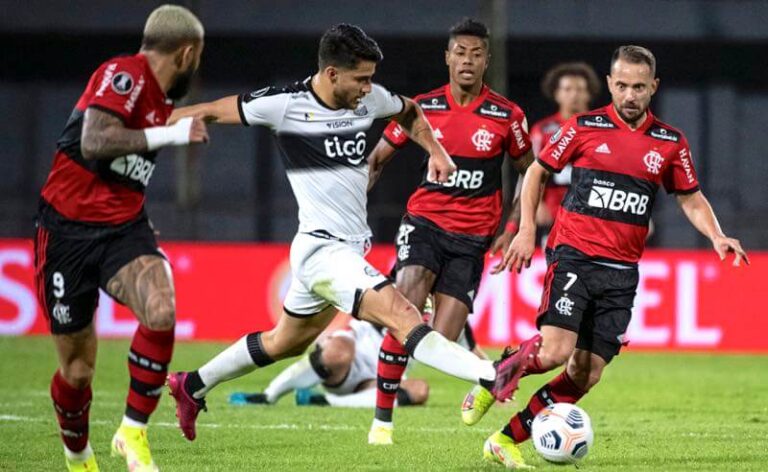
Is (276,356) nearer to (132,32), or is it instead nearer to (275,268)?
(275,268)

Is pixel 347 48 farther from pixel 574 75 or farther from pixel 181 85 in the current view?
pixel 574 75

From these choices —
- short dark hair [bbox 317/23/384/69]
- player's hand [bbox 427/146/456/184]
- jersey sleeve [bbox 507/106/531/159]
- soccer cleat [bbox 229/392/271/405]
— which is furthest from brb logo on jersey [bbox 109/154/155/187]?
soccer cleat [bbox 229/392/271/405]

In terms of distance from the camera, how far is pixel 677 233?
74.6ft

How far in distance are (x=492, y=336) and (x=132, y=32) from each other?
33.8ft

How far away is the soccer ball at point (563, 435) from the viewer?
21.7ft

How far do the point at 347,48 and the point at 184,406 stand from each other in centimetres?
210

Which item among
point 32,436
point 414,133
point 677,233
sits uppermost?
point 414,133

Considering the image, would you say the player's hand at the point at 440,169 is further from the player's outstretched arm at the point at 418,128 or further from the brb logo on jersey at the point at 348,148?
the brb logo on jersey at the point at 348,148

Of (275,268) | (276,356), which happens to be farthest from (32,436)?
(275,268)

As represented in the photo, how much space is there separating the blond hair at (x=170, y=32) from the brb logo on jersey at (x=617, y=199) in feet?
7.78

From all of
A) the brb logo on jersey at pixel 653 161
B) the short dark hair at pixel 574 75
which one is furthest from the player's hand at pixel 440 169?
the short dark hair at pixel 574 75

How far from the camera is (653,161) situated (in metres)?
7.58

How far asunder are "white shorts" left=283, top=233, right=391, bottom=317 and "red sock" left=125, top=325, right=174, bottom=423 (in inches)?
43.0

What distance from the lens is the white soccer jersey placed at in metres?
7.41
